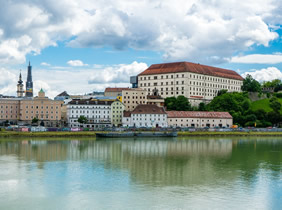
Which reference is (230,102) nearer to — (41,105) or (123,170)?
(41,105)

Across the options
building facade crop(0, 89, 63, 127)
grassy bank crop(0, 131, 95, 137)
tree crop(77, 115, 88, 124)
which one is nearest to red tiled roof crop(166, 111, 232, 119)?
tree crop(77, 115, 88, 124)

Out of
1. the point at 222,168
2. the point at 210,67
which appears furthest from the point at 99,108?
the point at 222,168

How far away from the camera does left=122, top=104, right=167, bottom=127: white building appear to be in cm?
7888

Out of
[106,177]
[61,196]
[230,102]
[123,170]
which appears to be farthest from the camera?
[230,102]

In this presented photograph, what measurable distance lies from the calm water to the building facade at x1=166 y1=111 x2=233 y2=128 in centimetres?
4247

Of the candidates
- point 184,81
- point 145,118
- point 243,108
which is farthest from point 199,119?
point 184,81

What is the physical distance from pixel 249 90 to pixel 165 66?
23362mm

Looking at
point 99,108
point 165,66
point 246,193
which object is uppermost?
point 165,66

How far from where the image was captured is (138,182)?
937 inches

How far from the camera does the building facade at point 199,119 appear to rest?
79750 mm

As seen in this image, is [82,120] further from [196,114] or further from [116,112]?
[196,114]

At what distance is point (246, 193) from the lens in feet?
69.9

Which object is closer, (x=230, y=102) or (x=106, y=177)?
(x=106, y=177)

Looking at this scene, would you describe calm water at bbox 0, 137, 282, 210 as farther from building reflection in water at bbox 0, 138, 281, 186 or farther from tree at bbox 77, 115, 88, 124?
tree at bbox 77, 115, 88, 124
